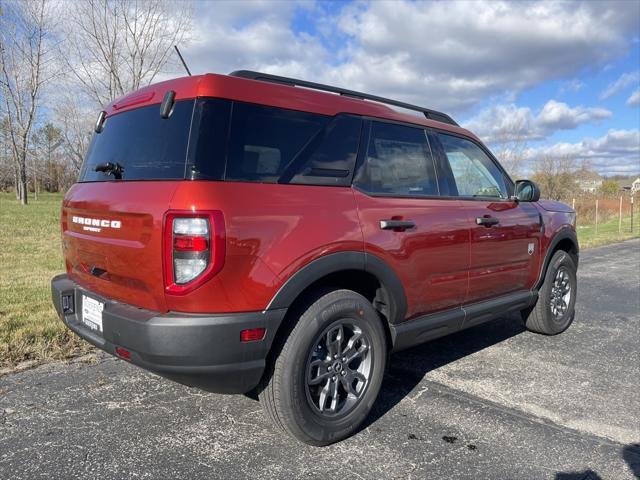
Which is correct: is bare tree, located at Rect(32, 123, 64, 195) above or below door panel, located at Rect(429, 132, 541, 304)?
above

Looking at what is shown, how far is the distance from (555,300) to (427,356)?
5.24ft

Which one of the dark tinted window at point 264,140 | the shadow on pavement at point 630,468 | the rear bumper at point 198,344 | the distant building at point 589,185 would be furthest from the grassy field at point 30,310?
the distant building at point 589,185

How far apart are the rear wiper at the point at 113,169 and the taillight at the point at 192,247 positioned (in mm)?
750

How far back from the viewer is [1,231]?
44.8 feet

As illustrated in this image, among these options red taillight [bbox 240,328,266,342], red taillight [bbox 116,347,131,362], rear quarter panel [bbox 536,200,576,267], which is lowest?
red taillight [bbox 116,347,131,362]

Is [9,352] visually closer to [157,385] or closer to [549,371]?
[157,385]

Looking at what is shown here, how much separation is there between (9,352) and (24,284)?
299 cm

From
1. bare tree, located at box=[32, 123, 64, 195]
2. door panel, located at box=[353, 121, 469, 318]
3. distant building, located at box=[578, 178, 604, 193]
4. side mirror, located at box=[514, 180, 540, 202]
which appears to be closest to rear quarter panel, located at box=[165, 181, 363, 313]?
door panel, located at box=[353, 121, 469, 318]

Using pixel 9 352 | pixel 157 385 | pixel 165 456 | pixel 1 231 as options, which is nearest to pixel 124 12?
pixel 1 231

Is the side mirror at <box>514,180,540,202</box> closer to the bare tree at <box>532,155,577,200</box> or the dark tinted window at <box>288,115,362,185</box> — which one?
the dark tinted window at <box>288,115,362,185</box>

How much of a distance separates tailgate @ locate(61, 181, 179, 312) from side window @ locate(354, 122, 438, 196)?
4.00 feet

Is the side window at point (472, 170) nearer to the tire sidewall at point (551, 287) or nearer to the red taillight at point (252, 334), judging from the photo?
the tire sidewall at point (551, 287)

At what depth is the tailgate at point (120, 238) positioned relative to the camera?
2.38m

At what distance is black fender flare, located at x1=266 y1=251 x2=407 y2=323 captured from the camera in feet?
8.19
